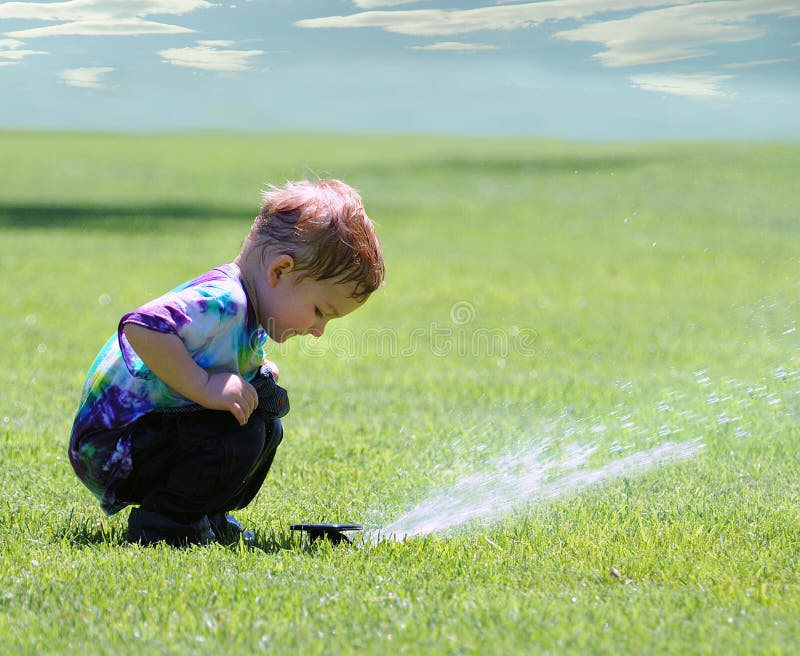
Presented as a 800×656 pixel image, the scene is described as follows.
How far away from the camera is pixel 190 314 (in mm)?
3367

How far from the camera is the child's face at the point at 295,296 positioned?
140 inches

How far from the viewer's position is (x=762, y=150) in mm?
22391

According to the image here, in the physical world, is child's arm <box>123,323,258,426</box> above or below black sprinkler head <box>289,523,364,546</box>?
above

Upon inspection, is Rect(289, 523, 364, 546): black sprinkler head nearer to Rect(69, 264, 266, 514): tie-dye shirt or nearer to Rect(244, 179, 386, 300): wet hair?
Rect(69, 264, 266, 514): tie-dye shirt

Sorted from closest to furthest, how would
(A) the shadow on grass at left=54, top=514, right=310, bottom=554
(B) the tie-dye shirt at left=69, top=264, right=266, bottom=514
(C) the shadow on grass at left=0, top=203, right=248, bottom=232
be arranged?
(B) the tie-dye shirt at left=69, top=264, right=266, bottom=514 < (A) the shadow on grass at left=54, top=514, right=310, bottom=554 < (C) the shadow on grass at left=0, top=203, right=248, bottom=232

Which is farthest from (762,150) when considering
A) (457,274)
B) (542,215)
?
(457,274)

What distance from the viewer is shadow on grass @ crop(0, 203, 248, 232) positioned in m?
16.1

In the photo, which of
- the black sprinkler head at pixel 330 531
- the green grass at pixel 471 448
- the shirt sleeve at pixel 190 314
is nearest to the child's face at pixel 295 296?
the shirt sleeve at pixel 190 314

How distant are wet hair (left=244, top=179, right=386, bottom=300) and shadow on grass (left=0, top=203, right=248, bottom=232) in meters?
12.6

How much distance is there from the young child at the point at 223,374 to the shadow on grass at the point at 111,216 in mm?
12512

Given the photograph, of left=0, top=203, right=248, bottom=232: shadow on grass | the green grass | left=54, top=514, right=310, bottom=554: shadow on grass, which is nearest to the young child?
left=54, top=514, right=310, bottom=554: shadow on grass

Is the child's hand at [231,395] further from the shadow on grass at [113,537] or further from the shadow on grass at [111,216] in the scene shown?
the shadow on grass at [111,216]

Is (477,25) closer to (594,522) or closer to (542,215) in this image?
(594,522)

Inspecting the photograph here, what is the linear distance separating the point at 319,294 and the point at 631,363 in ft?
13.2
